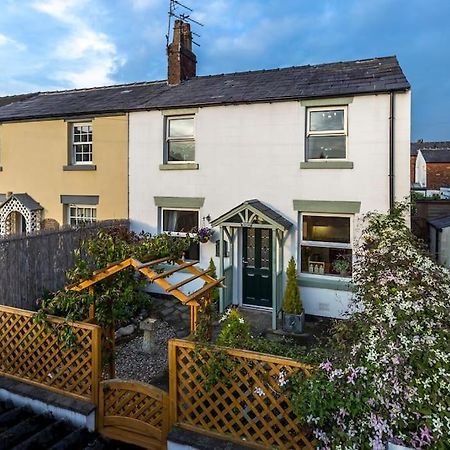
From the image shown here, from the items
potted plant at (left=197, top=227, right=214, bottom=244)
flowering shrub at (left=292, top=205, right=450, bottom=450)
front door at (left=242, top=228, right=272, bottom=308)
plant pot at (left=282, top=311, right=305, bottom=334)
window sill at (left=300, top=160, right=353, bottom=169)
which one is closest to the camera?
flowering shrub at (left=292, top=205, right=450, bottom=450)

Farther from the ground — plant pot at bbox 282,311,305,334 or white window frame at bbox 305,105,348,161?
white window frame at bbox 305,105,348,161

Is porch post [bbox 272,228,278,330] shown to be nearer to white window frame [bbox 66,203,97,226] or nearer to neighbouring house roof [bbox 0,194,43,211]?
white window frame [bbox 66,203,97,226]

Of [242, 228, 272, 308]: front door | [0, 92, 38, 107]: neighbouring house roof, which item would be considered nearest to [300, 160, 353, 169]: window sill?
[242, 228, 272, 308]: front door

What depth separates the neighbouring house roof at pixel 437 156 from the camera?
36.3 metres

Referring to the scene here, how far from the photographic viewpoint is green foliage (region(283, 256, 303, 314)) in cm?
951

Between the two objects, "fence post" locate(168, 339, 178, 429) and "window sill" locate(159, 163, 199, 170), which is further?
"window sill" locate(159, 163, 199, 170)

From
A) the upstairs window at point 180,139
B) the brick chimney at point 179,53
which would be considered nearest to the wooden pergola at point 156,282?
the upstairs window at point 180,139

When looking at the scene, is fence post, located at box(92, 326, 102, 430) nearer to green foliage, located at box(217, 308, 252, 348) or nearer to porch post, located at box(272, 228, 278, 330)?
green foliage, located at box(217, 308, 252, 348)

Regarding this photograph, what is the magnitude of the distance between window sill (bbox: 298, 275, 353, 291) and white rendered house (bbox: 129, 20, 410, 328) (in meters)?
0.03

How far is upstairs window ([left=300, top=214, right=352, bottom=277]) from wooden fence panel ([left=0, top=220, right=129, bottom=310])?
6.60 m

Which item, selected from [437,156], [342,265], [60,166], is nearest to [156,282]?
[342,265]

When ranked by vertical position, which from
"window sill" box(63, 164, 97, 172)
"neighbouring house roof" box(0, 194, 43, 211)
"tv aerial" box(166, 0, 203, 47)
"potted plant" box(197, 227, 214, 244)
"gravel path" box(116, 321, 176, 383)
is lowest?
"gravel path" box(116, 321, 176, 383)

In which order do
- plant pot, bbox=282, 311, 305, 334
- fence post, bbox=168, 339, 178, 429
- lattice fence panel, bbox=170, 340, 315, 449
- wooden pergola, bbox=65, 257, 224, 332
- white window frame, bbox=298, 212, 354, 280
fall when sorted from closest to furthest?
lattice fence panel, bbox=170, 340, 315, 449 → fence post, bbox=168, 339, 178, 429 → wooden pergola, bbox=65, 257, 224, 332 → plant pot, bbox=282, 311, 305, 334 → white window frame, bbox=298, 212, 354, 280

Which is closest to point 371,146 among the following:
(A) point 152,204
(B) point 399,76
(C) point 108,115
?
(B) point 399,76
